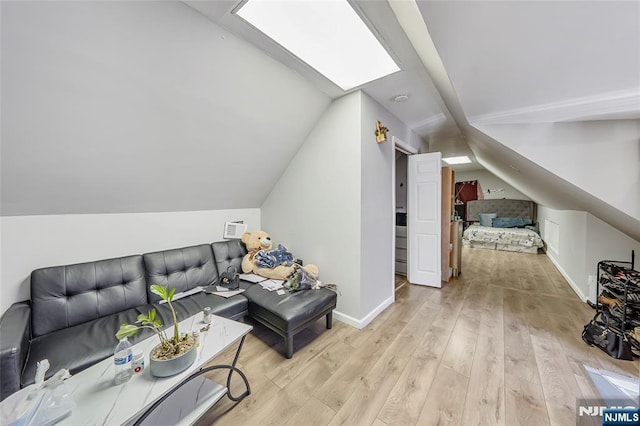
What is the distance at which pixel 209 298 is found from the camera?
2.03 m

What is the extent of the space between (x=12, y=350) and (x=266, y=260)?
175 cm

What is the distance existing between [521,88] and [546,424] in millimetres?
2014

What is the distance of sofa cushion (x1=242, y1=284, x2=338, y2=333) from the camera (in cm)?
179

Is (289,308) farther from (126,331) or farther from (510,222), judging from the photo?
(510,222)

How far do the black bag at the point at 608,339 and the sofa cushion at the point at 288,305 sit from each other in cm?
223

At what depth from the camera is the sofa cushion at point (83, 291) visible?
5.16 ft

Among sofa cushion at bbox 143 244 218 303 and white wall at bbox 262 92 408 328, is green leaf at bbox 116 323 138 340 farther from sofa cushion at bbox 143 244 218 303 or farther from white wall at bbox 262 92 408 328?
white wall at bbox 262 92 408 328

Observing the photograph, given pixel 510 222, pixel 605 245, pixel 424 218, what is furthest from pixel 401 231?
pixel 510 222

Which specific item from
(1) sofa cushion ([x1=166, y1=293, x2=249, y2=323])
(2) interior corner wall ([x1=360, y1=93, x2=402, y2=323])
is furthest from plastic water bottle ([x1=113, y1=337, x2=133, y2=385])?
(2) interior corner wall ([x1=360, y1=93, x2=402, y2=323])

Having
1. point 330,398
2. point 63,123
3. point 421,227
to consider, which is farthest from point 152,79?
point 421,227

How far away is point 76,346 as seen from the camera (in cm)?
137

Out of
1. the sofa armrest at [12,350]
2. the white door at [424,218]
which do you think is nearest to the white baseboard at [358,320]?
the white door at [424,218]

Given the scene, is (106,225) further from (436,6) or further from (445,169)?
(445,169)

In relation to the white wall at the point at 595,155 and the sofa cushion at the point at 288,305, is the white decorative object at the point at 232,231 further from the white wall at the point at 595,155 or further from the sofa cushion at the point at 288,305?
the white wall at the point at 595,155
